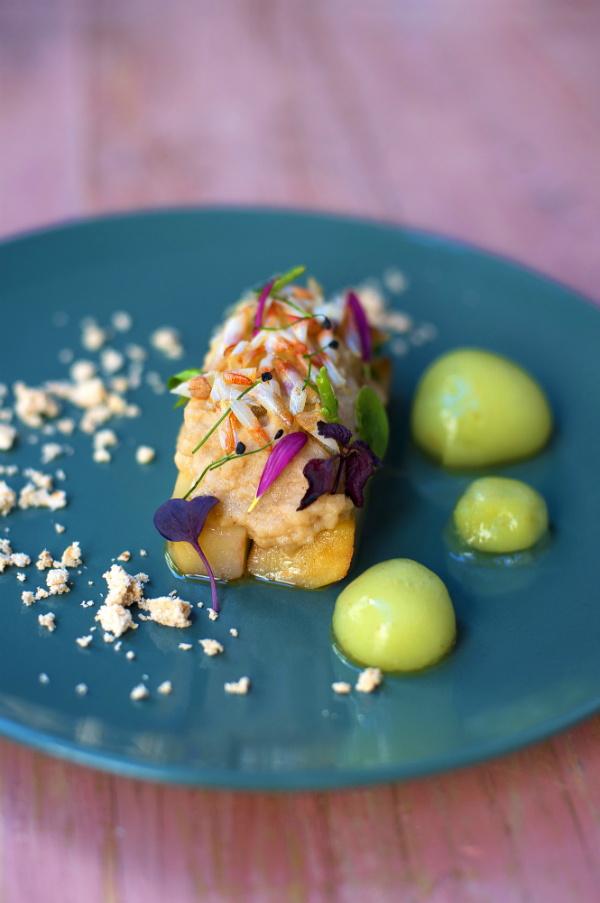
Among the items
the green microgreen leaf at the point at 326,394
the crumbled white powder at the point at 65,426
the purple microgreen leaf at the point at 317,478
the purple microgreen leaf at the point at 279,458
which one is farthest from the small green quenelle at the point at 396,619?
the crumbled white powder at the point at 65,426

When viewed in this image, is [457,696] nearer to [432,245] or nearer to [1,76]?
[432,245]

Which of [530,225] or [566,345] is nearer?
[566,345]

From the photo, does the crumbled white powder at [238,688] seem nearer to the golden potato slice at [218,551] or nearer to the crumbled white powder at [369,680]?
the crumbled white powder at [369,680]

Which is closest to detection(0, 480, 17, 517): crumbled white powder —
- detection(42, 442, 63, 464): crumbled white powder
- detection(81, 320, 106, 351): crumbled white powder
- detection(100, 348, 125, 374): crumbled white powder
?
detection(42, 442, 63, 464): crumbled white powder

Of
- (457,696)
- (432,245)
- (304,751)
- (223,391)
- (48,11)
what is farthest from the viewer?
(48,11)

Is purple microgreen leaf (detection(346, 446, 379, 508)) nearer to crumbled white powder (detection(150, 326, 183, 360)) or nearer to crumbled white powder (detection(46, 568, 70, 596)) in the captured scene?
crumbled white powder (detection(46, 568, 70, 596))

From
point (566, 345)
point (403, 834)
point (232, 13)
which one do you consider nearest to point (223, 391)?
point (403, 834)

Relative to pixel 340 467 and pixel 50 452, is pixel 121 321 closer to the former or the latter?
pixel 50 452
